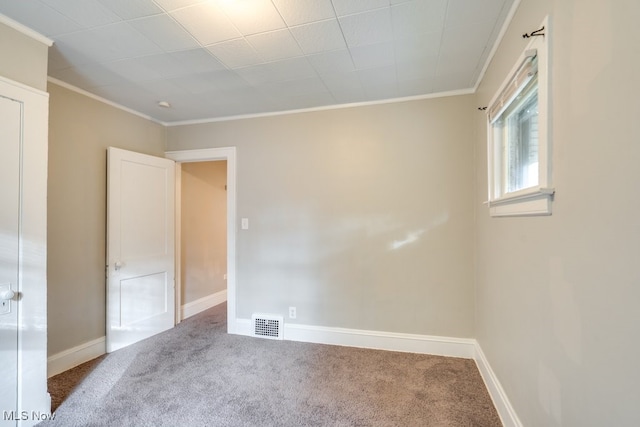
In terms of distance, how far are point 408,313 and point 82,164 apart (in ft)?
11.0

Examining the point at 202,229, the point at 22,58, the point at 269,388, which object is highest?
the point at 22,58

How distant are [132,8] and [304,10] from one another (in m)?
0.95

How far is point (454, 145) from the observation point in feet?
9.03

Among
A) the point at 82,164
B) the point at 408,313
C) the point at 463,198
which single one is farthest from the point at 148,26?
the point at 408,313

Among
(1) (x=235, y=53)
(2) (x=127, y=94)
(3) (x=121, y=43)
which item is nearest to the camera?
(3) (x=121, y=43)

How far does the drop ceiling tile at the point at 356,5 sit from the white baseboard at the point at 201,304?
3.75m

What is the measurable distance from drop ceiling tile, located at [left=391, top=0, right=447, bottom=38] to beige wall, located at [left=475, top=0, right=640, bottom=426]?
0.41 metres

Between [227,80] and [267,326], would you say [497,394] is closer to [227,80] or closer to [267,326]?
[267,326]

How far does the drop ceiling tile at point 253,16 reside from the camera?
160 centimetres

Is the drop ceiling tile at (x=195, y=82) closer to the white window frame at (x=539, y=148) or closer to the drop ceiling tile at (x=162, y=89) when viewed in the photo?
the drop ceiling tile at (x=162, y=89)

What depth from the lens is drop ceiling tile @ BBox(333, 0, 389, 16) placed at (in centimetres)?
A: 159

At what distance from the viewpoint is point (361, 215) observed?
9.79ft
